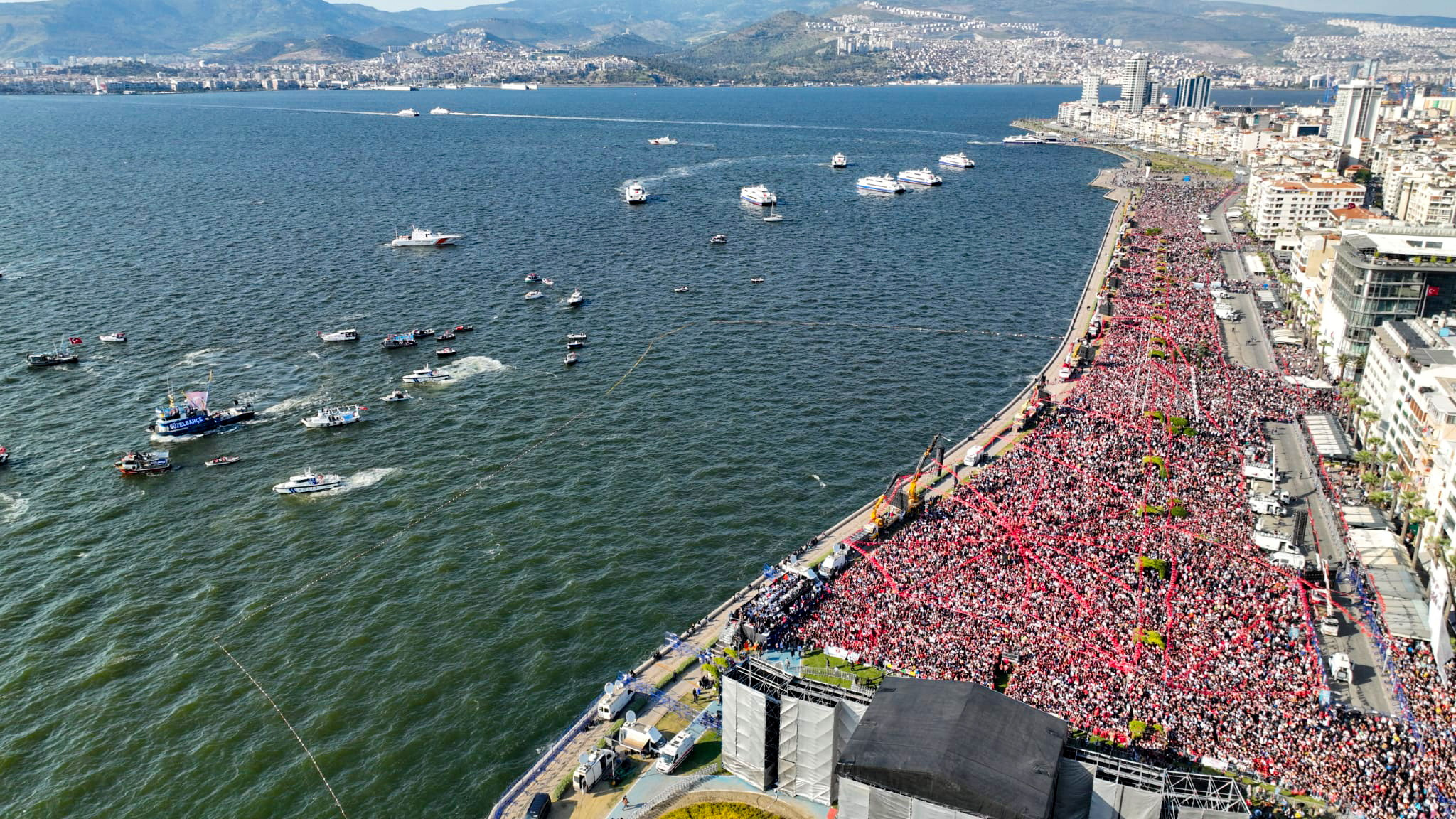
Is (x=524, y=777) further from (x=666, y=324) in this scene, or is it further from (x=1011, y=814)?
(x=666, y=324)

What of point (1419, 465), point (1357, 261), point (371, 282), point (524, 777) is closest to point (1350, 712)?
point (1419, 465)

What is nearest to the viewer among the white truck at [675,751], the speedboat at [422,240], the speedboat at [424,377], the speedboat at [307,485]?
the white truck at [675,751]

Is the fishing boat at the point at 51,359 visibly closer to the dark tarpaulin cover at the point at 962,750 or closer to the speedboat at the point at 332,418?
the speedboat at the point at 332,418

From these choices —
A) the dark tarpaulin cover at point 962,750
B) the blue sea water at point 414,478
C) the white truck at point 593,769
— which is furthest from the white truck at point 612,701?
the dark tarpaulin cover at point 962,750

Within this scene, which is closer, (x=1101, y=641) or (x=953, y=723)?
(x=953, y=723)

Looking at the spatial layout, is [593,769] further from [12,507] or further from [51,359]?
[51,359]
